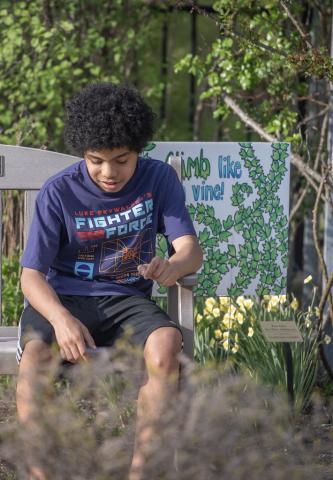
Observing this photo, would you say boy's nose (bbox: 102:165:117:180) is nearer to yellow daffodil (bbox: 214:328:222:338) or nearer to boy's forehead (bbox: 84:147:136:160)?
boy's forehead (bbox: 84:147:136:160)

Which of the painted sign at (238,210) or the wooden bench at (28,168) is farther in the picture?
the painted sign at (238,210)

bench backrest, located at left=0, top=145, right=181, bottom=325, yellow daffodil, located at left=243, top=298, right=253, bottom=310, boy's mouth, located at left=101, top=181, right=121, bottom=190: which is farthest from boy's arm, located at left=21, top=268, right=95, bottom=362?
yellow daffodil, located at left=243, top=298, right=253, bottom=310

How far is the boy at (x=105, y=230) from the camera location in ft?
10.3

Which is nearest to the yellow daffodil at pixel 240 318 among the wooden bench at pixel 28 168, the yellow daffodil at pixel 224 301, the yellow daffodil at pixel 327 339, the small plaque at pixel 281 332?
the yellow daffodil at pixel 224 301

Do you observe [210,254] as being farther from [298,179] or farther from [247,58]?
[298,179]

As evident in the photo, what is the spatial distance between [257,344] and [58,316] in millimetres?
1198

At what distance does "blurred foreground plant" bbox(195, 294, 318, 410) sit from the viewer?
13.0 ft

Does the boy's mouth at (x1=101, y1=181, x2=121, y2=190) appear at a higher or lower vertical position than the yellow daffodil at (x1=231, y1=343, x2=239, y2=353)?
higher

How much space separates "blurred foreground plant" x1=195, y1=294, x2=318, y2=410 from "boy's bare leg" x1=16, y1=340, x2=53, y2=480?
112cm

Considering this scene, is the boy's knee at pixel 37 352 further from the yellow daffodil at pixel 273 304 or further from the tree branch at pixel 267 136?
the tree branch at pixel 267 136

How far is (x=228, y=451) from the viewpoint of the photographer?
2.05 meters

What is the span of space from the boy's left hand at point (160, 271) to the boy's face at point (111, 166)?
27 cm

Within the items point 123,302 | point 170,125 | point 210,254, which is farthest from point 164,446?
point 170,125

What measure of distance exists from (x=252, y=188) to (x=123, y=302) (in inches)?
42.3
